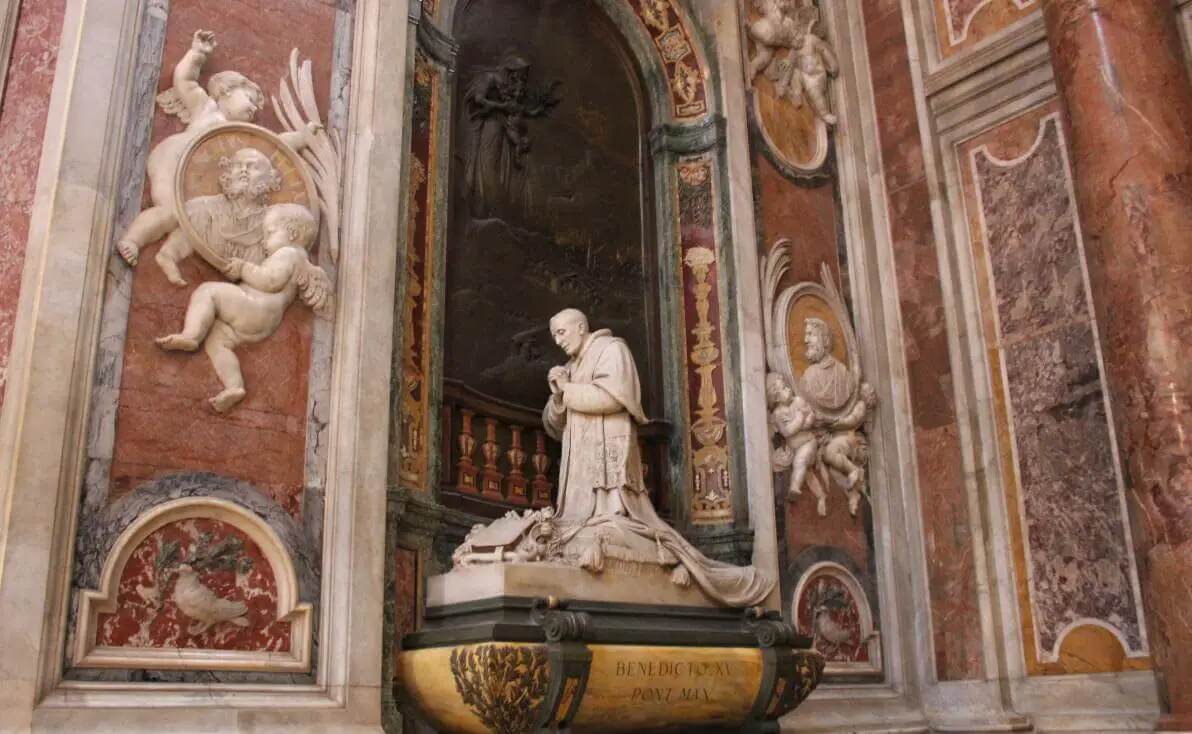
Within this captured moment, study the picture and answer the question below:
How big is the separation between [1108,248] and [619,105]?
338 centimetres

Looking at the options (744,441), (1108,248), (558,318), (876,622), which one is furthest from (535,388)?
(1108,248)

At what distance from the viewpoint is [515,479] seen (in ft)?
21.3

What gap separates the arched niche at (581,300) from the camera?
6074 millimetres

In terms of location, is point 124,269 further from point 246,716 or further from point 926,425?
point 926,425

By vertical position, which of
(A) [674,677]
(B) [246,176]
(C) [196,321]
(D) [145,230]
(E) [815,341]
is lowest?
(A) [674,677]

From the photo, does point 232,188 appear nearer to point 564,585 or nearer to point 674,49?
point 564,585

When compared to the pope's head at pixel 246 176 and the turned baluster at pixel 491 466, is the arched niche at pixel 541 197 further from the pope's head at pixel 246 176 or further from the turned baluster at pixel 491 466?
the pope's head at pixel 246 176

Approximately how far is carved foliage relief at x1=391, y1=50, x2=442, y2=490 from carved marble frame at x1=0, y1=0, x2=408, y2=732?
0.32 m

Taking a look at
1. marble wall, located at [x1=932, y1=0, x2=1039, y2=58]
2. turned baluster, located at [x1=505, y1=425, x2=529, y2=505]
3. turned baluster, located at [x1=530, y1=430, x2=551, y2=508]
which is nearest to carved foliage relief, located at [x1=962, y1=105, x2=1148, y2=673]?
marble wall, located at [x1=932, y1=0, x2=1039, y2=58]

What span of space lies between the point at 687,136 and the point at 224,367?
3945 mm

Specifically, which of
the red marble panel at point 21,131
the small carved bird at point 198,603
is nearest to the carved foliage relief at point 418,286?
the small carved bird at point 198,603

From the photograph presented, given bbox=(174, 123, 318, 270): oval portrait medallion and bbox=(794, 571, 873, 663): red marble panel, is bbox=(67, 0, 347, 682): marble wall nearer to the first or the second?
bbox=(174, 123, 318, 270): oval portrait medallion

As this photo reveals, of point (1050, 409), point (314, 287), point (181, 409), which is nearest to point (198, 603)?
point (181, 409)

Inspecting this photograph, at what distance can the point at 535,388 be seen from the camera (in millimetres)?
6832
